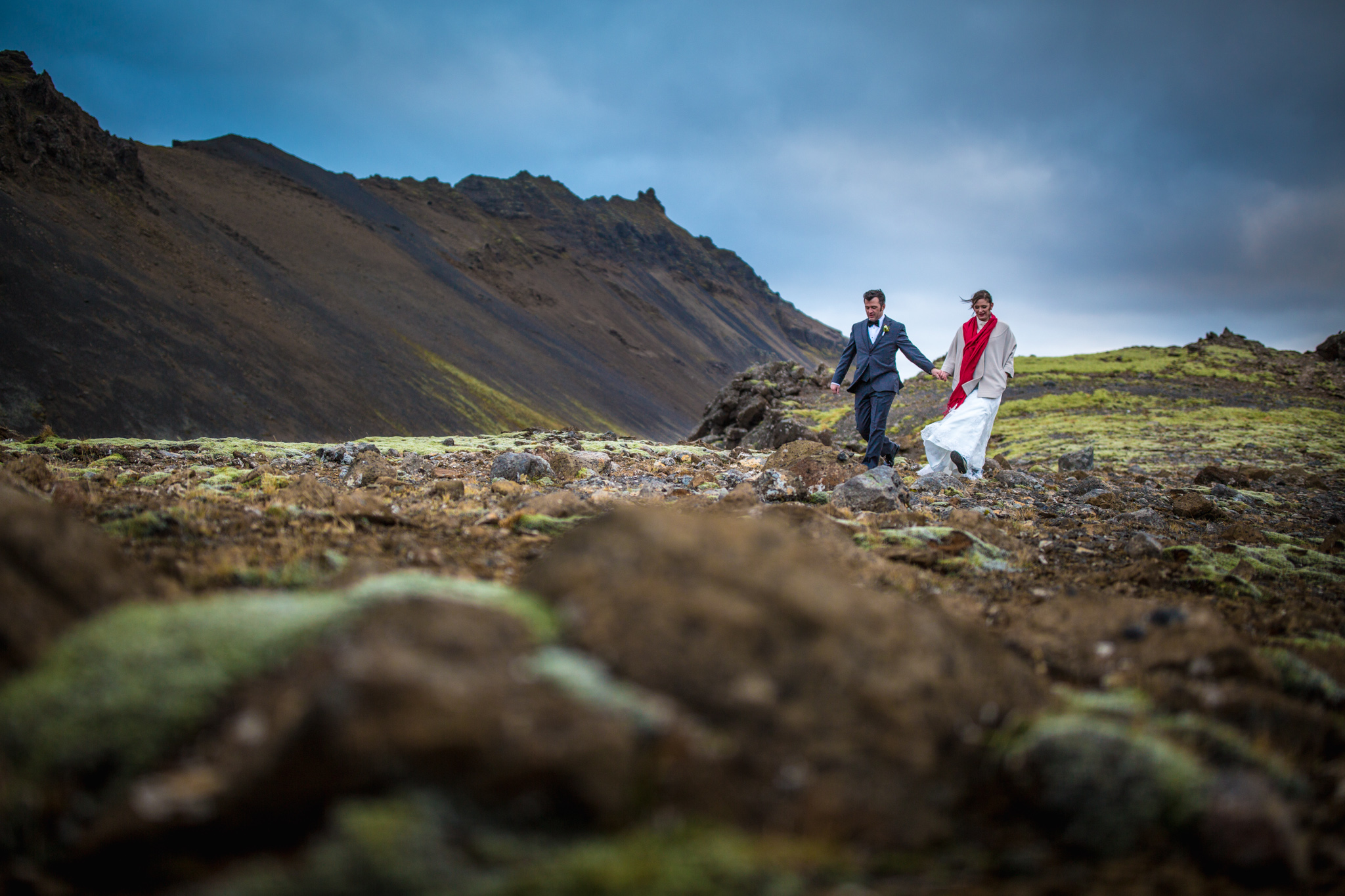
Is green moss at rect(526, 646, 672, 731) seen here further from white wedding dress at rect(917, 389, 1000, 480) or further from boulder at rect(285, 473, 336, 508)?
white wedding dress at rect(917, 389, 1000, 480)

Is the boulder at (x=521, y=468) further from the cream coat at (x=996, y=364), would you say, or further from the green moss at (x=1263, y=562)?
the green moss at (x=1263, y=562)

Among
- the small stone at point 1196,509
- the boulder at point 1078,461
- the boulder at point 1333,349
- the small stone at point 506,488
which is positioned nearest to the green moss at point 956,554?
the small stone at point 506,488

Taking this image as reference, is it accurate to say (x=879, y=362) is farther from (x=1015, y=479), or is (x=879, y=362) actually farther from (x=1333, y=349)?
(x=1333, y=349)

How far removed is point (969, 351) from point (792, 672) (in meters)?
9.37

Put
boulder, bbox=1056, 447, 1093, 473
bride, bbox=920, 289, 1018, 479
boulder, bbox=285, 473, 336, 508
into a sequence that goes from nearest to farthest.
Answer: boulder, bbox=285, 473, 336, 508 < bride, bbox=920, 289, 1018, 479 < boulder, bbox=1056, 447, 1093, 473

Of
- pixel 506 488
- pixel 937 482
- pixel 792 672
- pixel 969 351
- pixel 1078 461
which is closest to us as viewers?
pixel 792 672

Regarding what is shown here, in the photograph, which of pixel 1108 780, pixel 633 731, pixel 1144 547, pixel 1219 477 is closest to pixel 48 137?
pixel 633 731

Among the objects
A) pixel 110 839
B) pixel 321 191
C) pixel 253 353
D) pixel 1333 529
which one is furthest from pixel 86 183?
pixel 1333 529

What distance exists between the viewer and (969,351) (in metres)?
10.1

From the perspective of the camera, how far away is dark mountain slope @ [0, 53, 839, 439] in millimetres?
25594

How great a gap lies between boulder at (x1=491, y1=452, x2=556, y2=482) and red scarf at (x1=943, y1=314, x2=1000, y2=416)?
6308 millimetres

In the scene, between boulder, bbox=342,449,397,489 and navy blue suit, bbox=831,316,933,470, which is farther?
navy blue suit, bbox=831,316,933,470

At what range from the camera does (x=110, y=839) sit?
66.5 inches

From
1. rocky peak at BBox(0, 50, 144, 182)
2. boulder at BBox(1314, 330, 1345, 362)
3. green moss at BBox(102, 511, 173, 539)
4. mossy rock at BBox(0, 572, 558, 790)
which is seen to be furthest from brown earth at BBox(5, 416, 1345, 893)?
boulder at BBox(1314, 330, 1345, 362)
